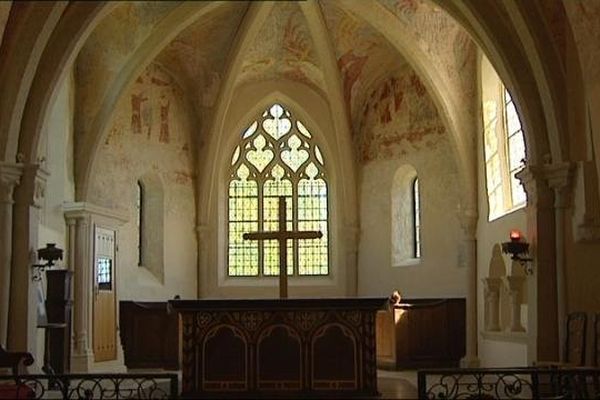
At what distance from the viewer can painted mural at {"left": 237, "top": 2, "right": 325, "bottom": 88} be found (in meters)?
20.7

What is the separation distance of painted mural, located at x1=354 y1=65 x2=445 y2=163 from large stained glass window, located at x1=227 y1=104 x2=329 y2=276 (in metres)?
1.40

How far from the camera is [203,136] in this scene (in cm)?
2269

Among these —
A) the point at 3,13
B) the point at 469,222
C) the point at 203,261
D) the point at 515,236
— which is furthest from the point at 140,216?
the point at 515,236

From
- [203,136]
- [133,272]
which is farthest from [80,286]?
[203,136]

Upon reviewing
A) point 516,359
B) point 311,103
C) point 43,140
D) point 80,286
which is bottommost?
point 516,359

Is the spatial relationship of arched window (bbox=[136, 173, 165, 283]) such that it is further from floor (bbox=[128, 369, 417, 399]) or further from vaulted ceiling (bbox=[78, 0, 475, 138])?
floor (bbox=[128, 369, 417, 399])

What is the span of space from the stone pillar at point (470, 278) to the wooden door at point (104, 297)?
6795 mm

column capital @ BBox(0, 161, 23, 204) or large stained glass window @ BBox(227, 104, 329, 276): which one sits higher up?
large stained glass window @ BBox(227, 104, 329, 276)

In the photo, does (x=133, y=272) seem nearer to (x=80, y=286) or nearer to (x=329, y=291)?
(x=80, y=286)

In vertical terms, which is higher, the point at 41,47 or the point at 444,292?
the point at 41,47

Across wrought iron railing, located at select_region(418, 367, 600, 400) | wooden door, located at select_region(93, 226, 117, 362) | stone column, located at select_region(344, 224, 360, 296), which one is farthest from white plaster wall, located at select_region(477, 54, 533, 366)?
wooden door, located at select_region(93, 226, 117, 362)

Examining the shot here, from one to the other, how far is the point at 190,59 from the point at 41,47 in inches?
300

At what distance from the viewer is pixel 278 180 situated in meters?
23.6

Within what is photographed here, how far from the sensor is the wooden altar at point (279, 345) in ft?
38.9
